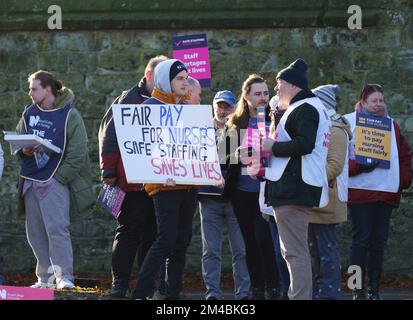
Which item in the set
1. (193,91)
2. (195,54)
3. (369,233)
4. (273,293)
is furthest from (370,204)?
(195,54)

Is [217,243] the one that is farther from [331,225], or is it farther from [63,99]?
[63,99]

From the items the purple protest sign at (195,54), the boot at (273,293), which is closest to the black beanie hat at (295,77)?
the boot at (273,293)

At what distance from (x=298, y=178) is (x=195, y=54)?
141 inches

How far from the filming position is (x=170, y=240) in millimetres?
9969

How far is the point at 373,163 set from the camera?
11391mm

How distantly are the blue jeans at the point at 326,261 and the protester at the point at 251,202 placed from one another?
67 cm

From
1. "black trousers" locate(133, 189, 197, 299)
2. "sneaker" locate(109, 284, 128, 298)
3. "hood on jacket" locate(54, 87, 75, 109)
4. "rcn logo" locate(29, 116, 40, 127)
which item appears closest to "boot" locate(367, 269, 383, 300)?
"black trousers" locate(133, 189, 197, 299)

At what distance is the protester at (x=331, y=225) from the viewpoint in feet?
33.6

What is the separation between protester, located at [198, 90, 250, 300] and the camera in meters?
11.2

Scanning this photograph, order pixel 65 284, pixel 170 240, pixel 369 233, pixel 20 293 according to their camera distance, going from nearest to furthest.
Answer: pixel 20 293, pixel 170 240, pixel 65 284, pixel 369 233

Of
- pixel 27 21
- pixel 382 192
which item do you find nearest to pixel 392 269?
pixel 382 192

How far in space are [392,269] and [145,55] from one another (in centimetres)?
374

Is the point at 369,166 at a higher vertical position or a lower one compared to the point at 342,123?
lower
